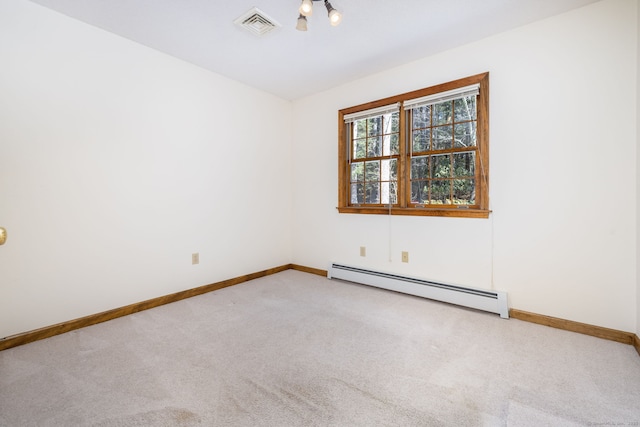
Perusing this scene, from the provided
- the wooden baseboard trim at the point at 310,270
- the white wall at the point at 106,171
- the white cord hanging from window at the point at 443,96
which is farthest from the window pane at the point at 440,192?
the white wall at the point at 106,171

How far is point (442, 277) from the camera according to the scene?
9.43 ft

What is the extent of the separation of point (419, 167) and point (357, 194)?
868mm

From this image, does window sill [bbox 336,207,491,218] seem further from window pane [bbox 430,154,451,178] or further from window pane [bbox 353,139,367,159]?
window pane [bbox 353,139,367,159]

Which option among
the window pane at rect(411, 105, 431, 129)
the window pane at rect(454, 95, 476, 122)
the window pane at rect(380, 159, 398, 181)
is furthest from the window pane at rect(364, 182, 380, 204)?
the window pane at rect(454, 95, 476, 122)

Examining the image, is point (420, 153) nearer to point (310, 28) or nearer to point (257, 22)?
point (310, 28)

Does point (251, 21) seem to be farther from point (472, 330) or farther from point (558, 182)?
point (472, 330)

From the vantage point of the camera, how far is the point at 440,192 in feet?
9.59

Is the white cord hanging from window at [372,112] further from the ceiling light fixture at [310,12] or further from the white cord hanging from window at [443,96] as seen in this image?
the ceiling light fixture at [310,12]

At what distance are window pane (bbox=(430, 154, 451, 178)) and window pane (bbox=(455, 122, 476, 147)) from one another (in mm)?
168

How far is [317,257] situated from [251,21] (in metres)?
2.81

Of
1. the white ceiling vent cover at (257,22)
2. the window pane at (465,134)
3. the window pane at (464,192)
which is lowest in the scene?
the window pane at (464,192)

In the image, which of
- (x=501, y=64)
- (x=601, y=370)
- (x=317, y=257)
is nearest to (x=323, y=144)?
(x=317, y=257)

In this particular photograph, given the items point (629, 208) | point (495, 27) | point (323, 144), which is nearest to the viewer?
point (629, 208)

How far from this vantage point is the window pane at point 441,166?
9.39 feet
